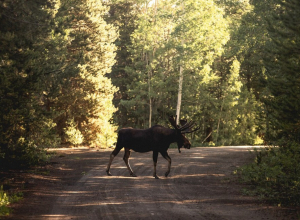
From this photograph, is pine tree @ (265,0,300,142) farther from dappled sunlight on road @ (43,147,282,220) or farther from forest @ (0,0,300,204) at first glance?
dappled sunlight on road @ (43,147,282,220)

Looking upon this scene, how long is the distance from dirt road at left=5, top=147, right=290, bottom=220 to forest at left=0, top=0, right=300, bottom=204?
1.74 metres

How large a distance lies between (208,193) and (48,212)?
5.68 m

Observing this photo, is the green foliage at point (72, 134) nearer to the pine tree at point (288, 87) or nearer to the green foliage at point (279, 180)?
the pine tree at point (288, 87)

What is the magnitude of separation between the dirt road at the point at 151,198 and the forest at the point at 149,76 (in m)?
1.74

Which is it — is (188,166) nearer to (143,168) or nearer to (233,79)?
(143,168)

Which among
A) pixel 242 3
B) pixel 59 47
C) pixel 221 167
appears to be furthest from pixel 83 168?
pixel 242 3

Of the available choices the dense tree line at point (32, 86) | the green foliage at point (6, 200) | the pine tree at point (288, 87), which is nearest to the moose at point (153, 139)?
the pine tree at point (288, 87)

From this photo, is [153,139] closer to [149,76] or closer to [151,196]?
[151,196]

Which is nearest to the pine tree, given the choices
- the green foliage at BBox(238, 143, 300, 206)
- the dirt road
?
the green foliage at BBox(238, 143, 300, 206)

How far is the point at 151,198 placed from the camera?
1181 cm

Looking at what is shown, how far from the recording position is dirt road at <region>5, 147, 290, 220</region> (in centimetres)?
992

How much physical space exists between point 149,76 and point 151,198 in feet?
122

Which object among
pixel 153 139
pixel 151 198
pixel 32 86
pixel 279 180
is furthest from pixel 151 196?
pixel 32 86

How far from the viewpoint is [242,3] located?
52.7m
